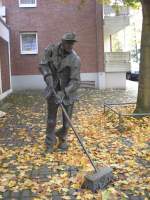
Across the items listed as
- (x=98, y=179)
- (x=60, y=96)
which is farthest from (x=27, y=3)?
(x=98, y=179)

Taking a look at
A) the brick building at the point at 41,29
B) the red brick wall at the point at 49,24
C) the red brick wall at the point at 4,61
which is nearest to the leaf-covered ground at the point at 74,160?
the red brick wall at the point at 4,61

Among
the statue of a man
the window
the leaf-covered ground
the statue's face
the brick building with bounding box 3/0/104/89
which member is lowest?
the leaf-covered ground

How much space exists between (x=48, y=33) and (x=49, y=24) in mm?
557

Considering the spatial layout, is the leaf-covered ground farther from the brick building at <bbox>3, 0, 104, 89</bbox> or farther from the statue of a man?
the brick building at <bbox>3, 0, 104, 89</bbox>

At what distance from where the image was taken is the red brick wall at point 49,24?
82.8 feet

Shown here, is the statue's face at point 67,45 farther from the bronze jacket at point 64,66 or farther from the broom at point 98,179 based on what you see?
the broom at point 98,179

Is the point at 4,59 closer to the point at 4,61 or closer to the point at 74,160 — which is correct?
the point at 4,61

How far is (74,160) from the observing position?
23.5ft

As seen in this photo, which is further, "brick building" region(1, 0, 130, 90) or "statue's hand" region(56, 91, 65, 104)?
"brick building" region(1, 0, 130, 90)

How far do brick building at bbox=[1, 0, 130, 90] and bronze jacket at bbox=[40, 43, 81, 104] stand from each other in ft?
58.4

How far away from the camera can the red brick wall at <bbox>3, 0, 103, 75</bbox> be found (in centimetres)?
2525

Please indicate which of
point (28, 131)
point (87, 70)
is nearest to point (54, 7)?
point (87, 70)

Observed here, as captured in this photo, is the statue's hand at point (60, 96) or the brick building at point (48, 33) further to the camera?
the brick building at point (48, 33)

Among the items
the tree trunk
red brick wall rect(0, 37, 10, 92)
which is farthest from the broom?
red brick wall rect(0, 37, 10, 92)
